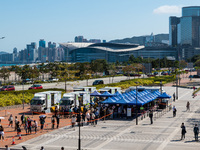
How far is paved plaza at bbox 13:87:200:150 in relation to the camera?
24.1 m

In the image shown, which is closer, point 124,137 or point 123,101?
point 124,137

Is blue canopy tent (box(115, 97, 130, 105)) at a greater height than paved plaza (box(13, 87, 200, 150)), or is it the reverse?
blue canopy tent (box(115, 97, 130, 105))

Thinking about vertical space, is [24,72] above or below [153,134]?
above

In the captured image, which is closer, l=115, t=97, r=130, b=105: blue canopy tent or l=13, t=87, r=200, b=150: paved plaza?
l=13, t=87, r=200, b=150: paved plaza

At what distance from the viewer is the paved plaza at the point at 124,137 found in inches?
949

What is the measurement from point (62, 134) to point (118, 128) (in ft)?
19.0

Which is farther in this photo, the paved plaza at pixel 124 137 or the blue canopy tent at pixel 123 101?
the blue canopy tent at pixel 123 101

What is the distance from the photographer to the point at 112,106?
1538 inches

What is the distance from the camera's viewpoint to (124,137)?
2703cm

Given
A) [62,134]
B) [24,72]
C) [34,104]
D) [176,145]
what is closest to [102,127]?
[62,134]

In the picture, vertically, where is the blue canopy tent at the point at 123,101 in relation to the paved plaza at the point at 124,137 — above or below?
above

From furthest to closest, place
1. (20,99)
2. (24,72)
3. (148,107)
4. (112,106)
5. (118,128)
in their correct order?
1. (24,72)
2. (20,99)
3. (148,107)
4. (112,106)
5. (118,128)

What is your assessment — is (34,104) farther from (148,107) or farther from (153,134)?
(153,134)

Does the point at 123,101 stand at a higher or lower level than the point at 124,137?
higher
